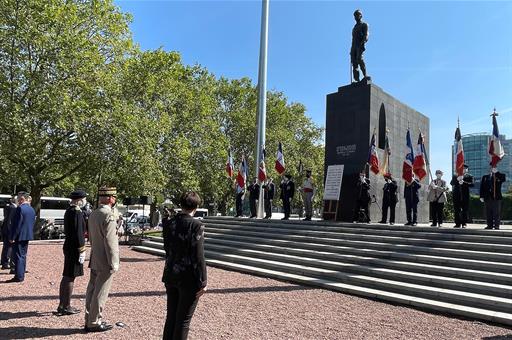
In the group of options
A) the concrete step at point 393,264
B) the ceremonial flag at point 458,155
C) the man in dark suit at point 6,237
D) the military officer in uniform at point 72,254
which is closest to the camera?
the military officer in uniform at point 72,254

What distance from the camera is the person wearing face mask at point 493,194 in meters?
12.3

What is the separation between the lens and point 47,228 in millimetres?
29859

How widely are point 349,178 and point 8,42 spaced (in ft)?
52.4

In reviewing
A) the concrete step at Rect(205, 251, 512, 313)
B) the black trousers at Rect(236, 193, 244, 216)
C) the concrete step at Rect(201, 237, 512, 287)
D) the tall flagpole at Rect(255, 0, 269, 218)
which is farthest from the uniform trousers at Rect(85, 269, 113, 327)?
the tall flagpole at Rect(255, 0, 269, 218)

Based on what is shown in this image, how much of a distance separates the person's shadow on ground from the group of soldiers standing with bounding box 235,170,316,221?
1180cm

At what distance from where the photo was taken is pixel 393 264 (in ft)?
34.4

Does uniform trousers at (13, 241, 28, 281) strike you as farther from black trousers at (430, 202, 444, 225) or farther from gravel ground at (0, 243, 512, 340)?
black trousers at (430, 202, 444, 225)

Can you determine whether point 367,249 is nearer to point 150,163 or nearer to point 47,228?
point 150,163

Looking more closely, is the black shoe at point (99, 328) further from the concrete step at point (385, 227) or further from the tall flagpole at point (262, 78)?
the tall flagpole at point (262, 78)

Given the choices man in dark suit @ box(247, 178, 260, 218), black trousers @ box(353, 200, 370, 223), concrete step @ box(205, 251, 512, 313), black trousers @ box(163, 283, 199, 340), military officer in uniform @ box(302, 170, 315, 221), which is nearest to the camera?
black trousers @ box(163, 283, 199, 340)

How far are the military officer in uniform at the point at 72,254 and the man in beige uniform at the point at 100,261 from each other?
776mm

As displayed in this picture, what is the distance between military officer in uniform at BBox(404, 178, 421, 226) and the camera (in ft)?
46.5

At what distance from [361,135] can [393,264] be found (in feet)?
23.6

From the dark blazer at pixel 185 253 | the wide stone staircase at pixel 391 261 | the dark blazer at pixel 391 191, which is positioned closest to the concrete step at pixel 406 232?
the wide stone staircase at pixel 391 261
